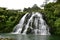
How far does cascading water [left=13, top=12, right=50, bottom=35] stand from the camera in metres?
51.9

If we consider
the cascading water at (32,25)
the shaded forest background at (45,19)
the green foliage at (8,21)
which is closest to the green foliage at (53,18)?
the shaded forest background at (45,19)

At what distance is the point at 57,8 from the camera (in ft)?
192

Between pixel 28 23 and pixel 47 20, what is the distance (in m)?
4.80

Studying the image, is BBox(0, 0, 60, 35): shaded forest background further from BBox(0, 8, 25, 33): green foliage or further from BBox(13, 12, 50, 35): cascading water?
BBox(13, 12, 50, 35): cascading water

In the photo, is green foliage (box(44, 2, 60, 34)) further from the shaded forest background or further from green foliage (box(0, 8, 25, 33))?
green foliage (box(0, 8, 25, 33))

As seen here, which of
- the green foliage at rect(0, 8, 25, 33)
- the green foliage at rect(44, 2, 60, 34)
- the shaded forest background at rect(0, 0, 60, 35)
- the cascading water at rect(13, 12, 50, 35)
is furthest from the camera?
the green foliage at rect(0, 8, 25, 33)

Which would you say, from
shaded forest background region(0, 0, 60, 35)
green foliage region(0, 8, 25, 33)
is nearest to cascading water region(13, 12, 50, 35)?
shaded forest background region(0, 0, 60, 35)

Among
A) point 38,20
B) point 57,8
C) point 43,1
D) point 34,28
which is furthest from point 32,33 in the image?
point 43,1

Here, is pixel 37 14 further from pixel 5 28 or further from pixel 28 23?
pixel 5 28

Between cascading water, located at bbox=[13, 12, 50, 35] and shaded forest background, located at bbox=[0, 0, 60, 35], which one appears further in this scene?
shaded forest background, located at bbox=[0, 0, 60, 35]

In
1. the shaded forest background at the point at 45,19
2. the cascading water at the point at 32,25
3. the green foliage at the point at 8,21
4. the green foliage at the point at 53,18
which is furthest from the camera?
the green foliage at the point at 8,21

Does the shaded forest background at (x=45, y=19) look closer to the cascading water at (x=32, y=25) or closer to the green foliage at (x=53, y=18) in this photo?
the green foliage at (x=53, y=18)

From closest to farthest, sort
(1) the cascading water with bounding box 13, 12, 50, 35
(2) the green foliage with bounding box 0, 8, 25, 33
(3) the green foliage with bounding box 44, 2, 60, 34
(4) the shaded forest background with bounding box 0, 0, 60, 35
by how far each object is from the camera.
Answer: (3) the green foliage with bounding box 44, 2, 60, 34
(1) the cascading water with bounding box 13, 12, 50, 35
(4) the shaded forest background with bounding box 0, 0, 60, 35
(2) the green foliage with bounding box 0, 8, 25, 33

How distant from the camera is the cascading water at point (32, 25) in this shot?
5191cm
